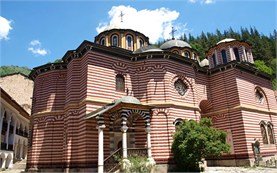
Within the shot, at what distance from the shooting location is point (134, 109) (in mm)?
16281

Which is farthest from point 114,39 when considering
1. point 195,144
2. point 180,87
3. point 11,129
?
point 11,129

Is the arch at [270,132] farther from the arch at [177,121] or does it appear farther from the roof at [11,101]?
the roof at [11,101]

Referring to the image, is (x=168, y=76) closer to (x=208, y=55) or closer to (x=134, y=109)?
(x=134, y=109)

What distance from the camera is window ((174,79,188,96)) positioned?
20016mm

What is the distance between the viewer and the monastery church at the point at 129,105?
16.4m

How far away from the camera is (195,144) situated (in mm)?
15703

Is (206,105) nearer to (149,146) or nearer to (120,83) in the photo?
(120,83)

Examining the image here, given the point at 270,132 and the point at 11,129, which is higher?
the point at 11,129

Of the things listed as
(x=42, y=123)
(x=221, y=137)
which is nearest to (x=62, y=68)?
(x=42, y=123)

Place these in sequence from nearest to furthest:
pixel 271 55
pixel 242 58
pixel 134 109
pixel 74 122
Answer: pixel 134 109, pixel 74 122, pixel 242 58, pixel 271 55

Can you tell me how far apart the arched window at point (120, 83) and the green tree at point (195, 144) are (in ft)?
16.5

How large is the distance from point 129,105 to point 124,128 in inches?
56.6

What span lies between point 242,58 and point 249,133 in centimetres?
896

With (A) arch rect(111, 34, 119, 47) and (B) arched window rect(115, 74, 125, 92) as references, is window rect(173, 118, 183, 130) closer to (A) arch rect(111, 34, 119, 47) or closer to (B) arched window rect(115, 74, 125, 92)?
(B) arched window rect(115, 74, 125, 92)
